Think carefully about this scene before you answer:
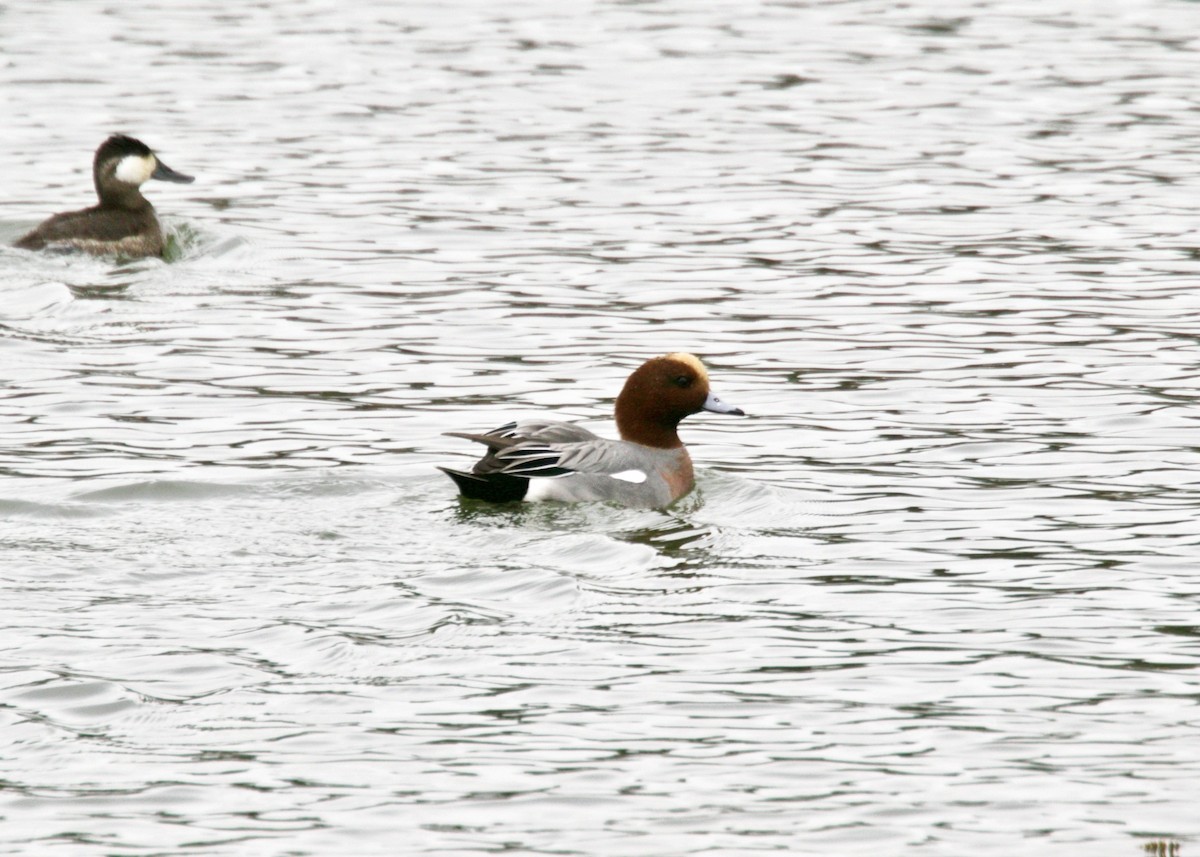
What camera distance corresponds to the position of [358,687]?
802 cm

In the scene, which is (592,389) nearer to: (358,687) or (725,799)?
(358,687)

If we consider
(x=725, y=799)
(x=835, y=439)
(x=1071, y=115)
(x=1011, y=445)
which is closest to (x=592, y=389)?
(x=835, y=439)

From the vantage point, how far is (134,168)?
1748cm

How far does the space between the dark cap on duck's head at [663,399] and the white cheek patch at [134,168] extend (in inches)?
288

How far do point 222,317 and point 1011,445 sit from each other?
20.1 ft

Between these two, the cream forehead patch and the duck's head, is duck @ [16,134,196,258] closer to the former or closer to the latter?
the duck's head

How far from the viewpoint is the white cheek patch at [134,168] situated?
17344mm

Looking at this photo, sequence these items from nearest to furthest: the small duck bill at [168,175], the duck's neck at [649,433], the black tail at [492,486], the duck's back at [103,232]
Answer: the black tail at [492,486] < the duck's neck at [649,433] < the duck's back at [103,232] < the small duck bill at [168,175]

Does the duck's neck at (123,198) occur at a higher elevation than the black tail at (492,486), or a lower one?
higher

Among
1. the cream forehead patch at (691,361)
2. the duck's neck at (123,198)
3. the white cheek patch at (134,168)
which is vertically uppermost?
the white cheek patch at (134,168)

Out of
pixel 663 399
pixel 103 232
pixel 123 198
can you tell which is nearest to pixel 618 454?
pixel 663 399

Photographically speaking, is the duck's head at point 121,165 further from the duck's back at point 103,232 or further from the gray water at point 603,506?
the gray water at point 603,506

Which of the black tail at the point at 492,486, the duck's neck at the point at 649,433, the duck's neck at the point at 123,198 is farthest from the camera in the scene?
the duck's neck at the point at 123,198

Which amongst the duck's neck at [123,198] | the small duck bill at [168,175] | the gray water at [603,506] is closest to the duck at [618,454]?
the gray water at [603,506]
